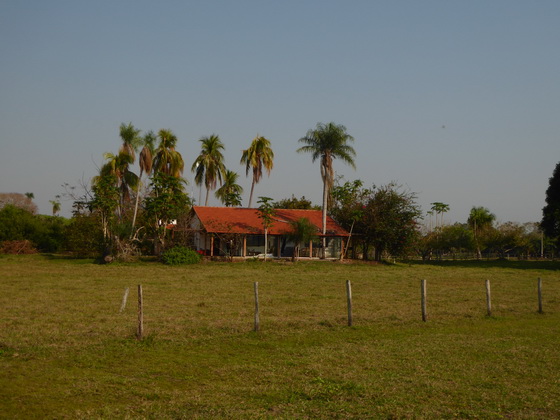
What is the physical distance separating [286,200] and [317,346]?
60.9m

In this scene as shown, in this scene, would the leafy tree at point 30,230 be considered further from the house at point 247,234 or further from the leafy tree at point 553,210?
the leafy tree at point 553,210

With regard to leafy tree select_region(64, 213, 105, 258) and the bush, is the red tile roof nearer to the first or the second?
the bush

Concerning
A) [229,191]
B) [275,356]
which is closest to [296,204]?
[229,191]

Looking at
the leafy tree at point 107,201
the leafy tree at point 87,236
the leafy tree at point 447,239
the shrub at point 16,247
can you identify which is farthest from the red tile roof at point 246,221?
the leafy tree at point 447,239

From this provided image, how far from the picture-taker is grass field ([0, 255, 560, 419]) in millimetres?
8703

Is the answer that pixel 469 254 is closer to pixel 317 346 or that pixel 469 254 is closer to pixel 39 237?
pixel 39 237

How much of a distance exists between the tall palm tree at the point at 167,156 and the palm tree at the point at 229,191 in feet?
33.3

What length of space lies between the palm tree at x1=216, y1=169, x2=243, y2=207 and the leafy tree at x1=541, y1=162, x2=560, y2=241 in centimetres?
3260

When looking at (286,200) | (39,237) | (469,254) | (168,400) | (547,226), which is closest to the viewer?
(168,400)

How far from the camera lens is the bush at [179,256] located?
41750 millimetres

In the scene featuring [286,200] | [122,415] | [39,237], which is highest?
[286,200]

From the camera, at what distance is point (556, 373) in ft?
35.9

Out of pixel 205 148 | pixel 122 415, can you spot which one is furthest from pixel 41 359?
pixel 205 148

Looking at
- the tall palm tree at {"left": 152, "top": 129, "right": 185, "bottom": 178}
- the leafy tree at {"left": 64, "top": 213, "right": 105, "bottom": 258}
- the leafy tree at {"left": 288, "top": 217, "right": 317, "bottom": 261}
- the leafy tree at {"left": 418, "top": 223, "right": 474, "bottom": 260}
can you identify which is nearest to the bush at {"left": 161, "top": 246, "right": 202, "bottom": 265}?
the leafy tree at {"left": 64, "top": 213, "right": 105, "bottom": 258}
